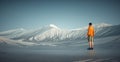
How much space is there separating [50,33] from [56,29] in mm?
9486

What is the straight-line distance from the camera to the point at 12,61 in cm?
841

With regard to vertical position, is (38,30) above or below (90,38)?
above

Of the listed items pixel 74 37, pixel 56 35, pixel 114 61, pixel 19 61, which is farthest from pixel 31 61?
pixel 56 35

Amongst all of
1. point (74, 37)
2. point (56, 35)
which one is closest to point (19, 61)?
point (74, 37)

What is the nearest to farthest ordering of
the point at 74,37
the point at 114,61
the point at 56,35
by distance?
the point at 114,61, the point at 74,37, the point at 56,35

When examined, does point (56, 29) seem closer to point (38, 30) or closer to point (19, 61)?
point (38, 30)

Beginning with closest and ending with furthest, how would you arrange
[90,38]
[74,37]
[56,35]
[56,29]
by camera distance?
[90,38] → [74,37] → [56,35] → [56,29]

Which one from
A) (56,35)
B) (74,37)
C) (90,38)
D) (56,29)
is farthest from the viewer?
(56,29)

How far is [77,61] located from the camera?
844cm

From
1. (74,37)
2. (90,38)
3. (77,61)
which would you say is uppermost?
(74,37)

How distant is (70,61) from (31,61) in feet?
5.08

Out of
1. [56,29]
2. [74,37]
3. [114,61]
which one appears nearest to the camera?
[114,61]

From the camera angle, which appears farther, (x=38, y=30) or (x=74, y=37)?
(x=38, y=30)

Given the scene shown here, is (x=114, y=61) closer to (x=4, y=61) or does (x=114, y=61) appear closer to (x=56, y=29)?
(x=4, y=61)
